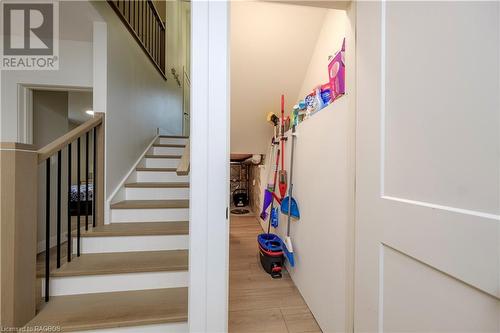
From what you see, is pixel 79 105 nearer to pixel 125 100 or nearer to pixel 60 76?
pixel 60 76

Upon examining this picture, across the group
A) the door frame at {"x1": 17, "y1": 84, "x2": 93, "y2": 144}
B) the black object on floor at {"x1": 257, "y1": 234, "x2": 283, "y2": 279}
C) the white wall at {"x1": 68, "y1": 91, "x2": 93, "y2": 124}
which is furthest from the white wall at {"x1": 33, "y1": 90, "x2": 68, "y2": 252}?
the black object on floor at {"x1": 257, "y1": 234, "x2": 283, "y2": 279}

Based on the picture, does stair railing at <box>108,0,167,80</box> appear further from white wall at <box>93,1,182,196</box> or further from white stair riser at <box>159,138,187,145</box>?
white stair riser at <box>159,138,187,145</box>

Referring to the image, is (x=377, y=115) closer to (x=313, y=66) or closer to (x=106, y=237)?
(x=313, y=66)

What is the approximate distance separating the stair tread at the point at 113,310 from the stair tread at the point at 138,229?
0.41 m

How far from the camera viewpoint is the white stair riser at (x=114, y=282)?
131cm

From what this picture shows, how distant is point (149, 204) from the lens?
195cm

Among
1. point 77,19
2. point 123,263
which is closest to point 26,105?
point 77,19

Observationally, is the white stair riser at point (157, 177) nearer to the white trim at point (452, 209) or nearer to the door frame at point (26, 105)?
the door frame at point (26, 105)

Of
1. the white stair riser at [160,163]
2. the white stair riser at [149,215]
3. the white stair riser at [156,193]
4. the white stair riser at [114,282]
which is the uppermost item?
the white stair riser at [160,163]

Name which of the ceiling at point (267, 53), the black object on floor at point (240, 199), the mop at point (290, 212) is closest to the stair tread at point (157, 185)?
the ceiling at point (267, 53)

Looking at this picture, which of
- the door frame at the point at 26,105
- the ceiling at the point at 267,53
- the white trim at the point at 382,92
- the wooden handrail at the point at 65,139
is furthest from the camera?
the door frame at the point at 26,105

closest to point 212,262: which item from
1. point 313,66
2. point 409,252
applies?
point 409,252

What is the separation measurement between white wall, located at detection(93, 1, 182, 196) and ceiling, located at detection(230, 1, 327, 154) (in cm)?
115

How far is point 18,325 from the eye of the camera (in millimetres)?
1021
